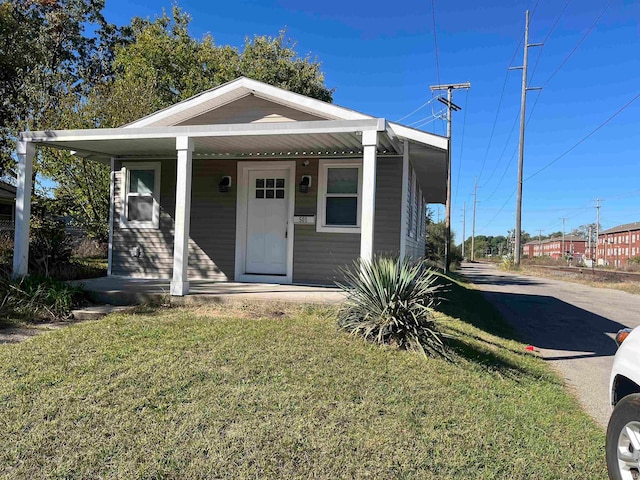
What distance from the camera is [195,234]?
31.0ft

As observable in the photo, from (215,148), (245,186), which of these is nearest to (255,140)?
(215,148)

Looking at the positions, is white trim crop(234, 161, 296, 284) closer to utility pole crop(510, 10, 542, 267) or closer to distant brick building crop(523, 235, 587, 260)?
utility pole crop(510, 10, 542, 267)

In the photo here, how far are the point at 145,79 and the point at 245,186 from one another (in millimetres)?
16081

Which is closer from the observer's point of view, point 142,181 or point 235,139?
point 235,139

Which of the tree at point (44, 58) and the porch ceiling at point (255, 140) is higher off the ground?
the tree at point (44, 58)

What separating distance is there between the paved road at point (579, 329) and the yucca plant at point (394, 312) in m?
1.74

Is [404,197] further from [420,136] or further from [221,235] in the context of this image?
[221,235]

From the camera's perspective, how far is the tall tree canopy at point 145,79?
16844 mm

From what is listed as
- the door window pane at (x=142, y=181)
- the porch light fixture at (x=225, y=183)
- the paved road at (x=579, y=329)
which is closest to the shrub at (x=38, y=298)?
the door window pane at (x=142, y=181)

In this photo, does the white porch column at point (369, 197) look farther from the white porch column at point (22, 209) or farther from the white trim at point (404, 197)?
the white porch column at point (22, 209)

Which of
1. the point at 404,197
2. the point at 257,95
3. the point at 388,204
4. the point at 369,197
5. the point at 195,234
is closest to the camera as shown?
the point at 369,197

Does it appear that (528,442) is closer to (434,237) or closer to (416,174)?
(416,174)

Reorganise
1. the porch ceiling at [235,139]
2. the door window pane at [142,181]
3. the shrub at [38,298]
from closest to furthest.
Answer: the shrub at [38,298]
the porch ceiling at [235,139]
the door window pane at [142,181]

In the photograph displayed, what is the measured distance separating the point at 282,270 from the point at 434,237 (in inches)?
1255
